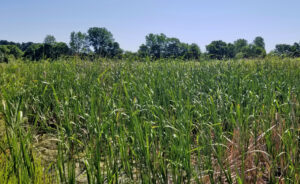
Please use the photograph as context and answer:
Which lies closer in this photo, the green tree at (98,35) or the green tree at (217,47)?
the green tree at (98,35)

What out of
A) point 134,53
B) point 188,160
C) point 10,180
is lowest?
point 10,180

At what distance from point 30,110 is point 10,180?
208 centimetres

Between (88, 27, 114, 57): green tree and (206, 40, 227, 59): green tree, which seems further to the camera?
(206, 40, 227, 59): green tree

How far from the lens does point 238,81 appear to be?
12.2ft

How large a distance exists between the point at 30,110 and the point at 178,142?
2584 mm

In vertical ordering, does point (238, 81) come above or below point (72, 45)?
below

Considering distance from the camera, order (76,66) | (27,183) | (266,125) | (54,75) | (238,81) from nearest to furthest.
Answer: (27,183) < (266,125) < (238,81) < (54,75) < (76,66)

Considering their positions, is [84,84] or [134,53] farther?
[134,53]

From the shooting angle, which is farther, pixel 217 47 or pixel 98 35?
pixel 217 47

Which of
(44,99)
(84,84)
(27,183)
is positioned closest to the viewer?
(27,183)

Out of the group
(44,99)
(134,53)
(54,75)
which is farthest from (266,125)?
(134,53)

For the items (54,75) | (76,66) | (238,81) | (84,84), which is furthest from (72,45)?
(238,81)

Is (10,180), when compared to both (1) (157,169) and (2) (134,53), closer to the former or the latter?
(1) (157,169)

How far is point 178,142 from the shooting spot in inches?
69.2
